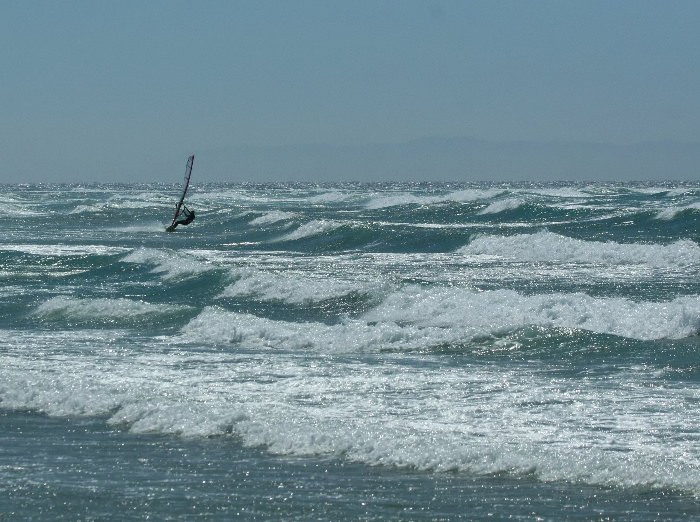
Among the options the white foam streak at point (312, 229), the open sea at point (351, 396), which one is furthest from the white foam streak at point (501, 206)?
the open sea at point (351, 396)

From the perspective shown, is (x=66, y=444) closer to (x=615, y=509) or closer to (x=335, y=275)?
(x=615, y=509)

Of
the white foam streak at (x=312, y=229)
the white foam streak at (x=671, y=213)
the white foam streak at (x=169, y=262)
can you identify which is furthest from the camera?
the white foam streak at (x=671, y=213)

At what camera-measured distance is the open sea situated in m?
10.9

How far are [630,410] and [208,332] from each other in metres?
9.70

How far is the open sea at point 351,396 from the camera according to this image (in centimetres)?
1094

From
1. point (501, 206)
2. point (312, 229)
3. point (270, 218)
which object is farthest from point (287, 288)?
point (501, 206)

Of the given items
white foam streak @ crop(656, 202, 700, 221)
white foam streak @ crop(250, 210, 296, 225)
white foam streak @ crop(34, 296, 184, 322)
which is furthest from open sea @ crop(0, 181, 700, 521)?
white foam streak @ crop(250, 210, 296, 225)

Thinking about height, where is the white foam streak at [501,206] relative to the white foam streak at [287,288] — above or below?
above

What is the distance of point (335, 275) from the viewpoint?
114 ft

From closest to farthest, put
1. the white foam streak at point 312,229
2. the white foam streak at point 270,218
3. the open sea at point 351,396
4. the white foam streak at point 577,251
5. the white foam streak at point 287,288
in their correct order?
the open sea at point 351,396 < the white foam streak at point 287,288 < the white foam streak at point 577,251 < the white foam streak at point 312,229 < the white foam streak at point 270,218

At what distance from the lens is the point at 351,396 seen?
50.5ft

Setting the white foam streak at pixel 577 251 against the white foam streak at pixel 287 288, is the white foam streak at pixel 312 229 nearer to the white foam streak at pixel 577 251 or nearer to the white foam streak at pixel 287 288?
the white foam streak at pixel 577 251

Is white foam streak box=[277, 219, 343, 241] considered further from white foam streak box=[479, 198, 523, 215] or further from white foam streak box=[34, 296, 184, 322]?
white foam streak box=[34, 296, 184, 322]

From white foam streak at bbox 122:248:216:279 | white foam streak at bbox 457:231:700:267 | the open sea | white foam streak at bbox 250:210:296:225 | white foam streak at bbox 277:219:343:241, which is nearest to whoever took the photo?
the open sea
